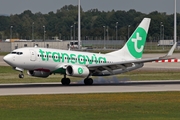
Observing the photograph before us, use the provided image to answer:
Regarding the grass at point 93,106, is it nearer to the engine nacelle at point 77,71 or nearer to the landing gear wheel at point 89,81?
the engine nacelle at point 77,71

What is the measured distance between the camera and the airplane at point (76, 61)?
56.4 metres

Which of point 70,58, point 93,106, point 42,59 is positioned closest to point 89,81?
point 70,58

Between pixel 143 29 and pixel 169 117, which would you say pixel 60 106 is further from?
pixel 143 29

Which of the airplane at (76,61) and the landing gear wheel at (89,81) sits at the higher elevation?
the airplane at (76,61)

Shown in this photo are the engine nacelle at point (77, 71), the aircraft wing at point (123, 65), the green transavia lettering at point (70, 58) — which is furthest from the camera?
the aircraft wing at point (123, 65)

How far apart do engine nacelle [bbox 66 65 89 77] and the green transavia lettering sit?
3.01 ft

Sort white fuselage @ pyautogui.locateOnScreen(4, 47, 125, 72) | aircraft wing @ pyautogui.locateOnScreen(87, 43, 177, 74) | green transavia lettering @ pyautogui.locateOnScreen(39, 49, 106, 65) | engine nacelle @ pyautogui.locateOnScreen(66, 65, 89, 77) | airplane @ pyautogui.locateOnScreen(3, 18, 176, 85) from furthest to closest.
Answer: aircraft wing @ pyautogui.locateOnScreen(87, 43, 177, 74), green transavia lettering @ pyautogui.locateOnScreen(39, 49, 106, 65), engine nacelle @ pyautogui.locateOnScreen(66, 65, 89, 77), airplane @ pyautogui.locateOnScreen(3, 18, 176, 85), white fuselage @ pyautogui.locateOnScreen(4, 47, 125, 72)

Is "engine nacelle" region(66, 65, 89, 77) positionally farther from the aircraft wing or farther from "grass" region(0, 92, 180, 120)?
"grass" region(0, 92, 180, 120)

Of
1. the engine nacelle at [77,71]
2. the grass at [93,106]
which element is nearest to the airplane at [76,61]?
the engine nacelle at [77,71]

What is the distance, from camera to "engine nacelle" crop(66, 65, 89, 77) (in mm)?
56719

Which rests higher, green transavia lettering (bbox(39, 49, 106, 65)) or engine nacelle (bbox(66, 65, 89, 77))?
green transavia lettering (bbox(39, 49, 106, 65))

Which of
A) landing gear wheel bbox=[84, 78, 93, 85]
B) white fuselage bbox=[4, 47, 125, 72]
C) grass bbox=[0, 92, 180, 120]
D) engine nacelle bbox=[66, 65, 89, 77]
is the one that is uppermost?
white fuselage bbox=[4, 47, 125, 72]

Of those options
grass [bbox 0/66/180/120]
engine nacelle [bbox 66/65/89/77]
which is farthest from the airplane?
grass [bbox 0/66/180/120]

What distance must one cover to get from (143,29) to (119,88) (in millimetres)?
9915
